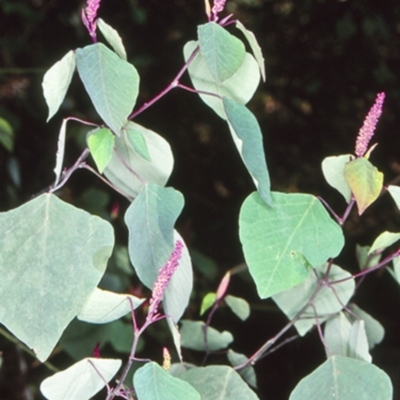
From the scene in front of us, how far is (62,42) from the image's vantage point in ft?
6.48

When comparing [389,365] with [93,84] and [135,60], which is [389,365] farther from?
[93,84]

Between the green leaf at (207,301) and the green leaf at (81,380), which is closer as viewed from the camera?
the green leaf at (81,380)

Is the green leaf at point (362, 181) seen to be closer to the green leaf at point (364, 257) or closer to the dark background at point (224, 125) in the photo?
the green leaf at point (364, 257)

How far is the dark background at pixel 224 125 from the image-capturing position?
5.80ft

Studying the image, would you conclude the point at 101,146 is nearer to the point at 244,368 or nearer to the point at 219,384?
the point at 219,384

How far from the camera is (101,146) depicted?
0.52 metres

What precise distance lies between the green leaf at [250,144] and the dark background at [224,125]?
46.3 inches

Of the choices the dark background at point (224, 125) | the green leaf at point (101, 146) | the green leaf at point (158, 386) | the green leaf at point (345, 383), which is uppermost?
the green leaf at point (101, 146)

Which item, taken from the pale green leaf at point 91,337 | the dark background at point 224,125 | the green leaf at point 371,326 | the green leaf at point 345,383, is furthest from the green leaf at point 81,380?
the dark background at point 224,125

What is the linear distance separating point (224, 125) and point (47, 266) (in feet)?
5.84

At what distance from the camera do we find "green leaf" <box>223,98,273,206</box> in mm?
504

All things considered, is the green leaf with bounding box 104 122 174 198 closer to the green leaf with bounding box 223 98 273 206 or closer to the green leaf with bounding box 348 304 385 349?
the green leaf with bounding box 223 98 273 206

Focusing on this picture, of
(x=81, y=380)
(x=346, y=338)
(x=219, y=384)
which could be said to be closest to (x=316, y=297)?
(x=346, y=338)

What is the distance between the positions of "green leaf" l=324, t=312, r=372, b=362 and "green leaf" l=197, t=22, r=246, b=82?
271mm
